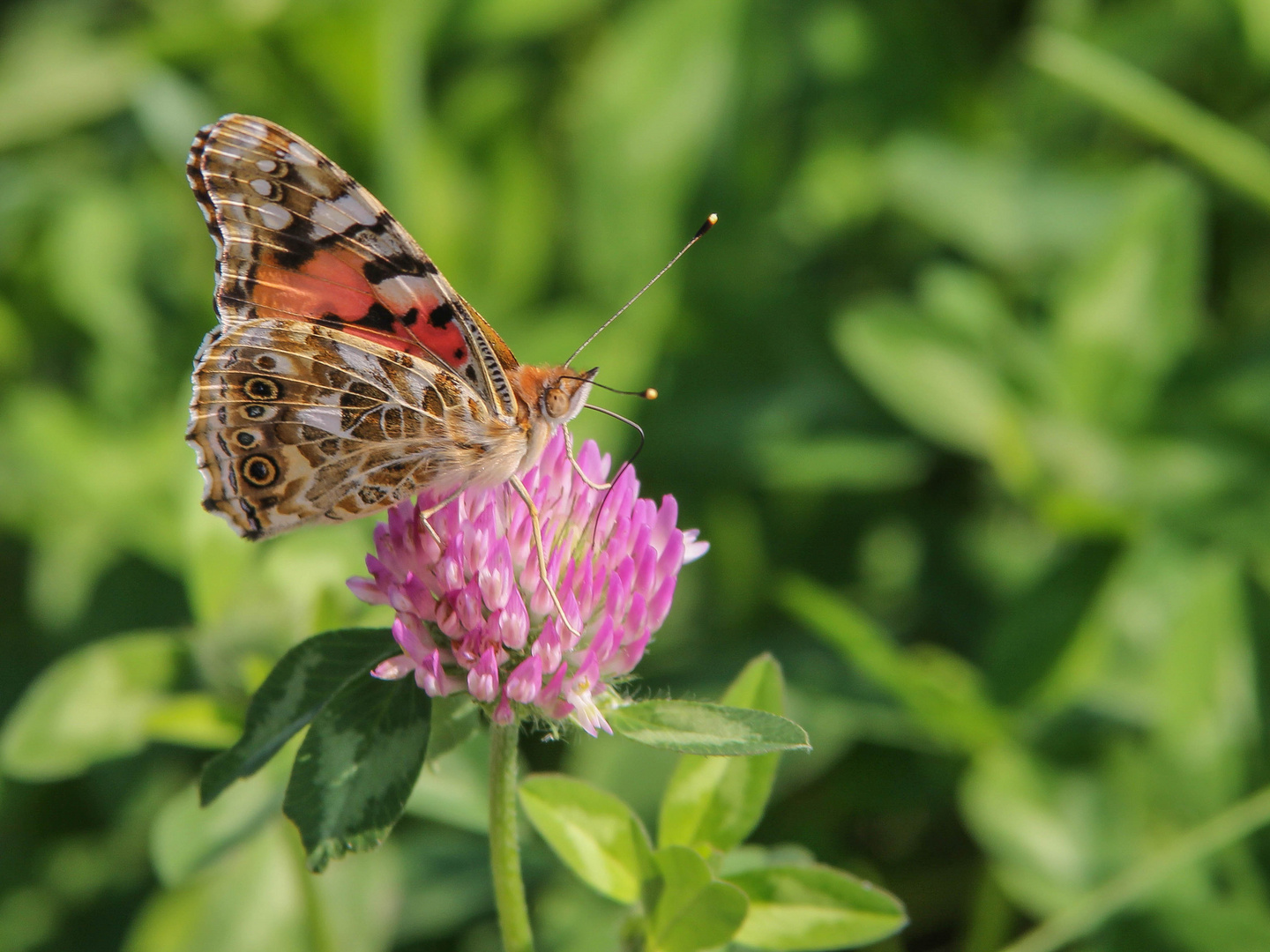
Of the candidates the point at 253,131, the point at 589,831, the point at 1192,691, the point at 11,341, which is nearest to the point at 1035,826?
the point at 1192,691

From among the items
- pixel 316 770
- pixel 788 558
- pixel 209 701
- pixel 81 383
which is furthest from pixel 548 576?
pixel 81 383

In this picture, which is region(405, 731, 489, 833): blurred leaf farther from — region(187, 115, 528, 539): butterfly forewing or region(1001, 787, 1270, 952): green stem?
region(1001, 787, 1270, 952): green stem

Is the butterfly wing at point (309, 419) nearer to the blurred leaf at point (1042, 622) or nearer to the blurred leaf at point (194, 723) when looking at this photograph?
the blurred leaf at point (194, 723)

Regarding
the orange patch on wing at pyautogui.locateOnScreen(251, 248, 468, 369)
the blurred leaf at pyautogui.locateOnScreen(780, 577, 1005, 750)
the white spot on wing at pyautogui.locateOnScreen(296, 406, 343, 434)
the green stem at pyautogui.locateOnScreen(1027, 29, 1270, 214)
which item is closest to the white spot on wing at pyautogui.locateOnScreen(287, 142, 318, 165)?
the orange patch on wing at pyautogui.locateOnScreen(251, 248, 468, 369)

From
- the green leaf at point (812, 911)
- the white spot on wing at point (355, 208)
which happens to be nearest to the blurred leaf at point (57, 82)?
the white spot on wing at point (355, 208)

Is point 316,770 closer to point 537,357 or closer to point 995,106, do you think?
point 537,357
